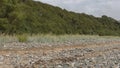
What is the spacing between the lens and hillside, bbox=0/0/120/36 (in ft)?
135

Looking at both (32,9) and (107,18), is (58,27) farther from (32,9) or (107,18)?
(107,18)

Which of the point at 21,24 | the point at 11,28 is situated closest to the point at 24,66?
the point at 11,28

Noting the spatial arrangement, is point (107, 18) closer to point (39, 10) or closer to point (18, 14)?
point (39, 10)

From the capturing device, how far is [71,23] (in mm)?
66062

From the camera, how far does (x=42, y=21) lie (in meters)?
56.8

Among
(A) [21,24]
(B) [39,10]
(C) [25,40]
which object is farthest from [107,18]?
(C) [25,40]

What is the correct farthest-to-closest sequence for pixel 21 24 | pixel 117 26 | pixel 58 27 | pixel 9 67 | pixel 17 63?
pixel 117 26, pixel 58 27, pixel 21 24, pixel 17 63, pixel 9 67

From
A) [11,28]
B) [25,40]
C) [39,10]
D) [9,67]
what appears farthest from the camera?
[39,10]

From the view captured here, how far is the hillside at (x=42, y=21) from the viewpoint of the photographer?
41084 mm

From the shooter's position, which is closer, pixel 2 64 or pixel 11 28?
pixel 2 64

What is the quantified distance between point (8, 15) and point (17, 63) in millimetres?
28065

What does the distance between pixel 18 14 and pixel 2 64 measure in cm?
2773

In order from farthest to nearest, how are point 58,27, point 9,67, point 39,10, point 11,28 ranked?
point 39,10 → point 58,27 → point 11,28 → point 9,67

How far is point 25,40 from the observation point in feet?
89.4
